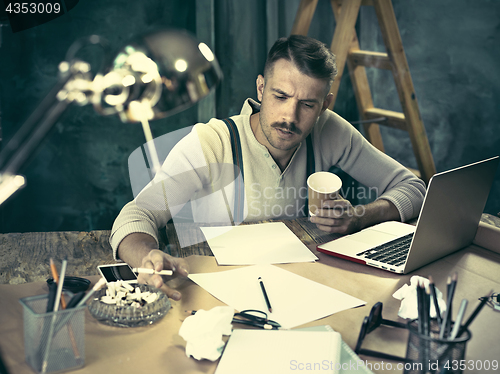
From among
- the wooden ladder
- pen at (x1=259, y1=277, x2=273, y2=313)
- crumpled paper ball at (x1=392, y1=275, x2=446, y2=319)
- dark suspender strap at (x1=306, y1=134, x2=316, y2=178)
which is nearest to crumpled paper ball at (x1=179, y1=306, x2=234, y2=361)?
pen at (x1=259, y1=277, x2=273, y2=313)

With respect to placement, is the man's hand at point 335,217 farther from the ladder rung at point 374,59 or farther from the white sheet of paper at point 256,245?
the ladder rung at point 374,59

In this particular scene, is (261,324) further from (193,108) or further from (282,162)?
(193,108)

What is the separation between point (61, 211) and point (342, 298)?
2.00 m

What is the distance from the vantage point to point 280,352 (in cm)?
67

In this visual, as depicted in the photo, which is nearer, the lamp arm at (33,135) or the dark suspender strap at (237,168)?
the lamp arm at (33,135)

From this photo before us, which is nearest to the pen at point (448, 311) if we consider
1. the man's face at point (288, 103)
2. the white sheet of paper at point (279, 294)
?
the white sheet of paper at point (279, 294)

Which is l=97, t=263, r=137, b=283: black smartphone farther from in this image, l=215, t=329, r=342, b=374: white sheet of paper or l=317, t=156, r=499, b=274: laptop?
l=317, t=156, r=499, b=274: laptop

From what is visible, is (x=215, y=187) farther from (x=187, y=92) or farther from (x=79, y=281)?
(x=187, y=92)

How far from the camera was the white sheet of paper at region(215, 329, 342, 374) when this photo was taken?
637 millimetres

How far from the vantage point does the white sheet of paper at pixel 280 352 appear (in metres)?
0.64

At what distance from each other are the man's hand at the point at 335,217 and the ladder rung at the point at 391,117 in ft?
4.60

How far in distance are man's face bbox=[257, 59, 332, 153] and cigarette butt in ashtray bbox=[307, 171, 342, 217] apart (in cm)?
28

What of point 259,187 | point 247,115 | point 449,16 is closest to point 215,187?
point 259,187

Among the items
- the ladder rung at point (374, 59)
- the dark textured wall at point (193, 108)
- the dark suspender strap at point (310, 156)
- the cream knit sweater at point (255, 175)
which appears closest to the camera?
the cream knit sweater at point (255, 175)
